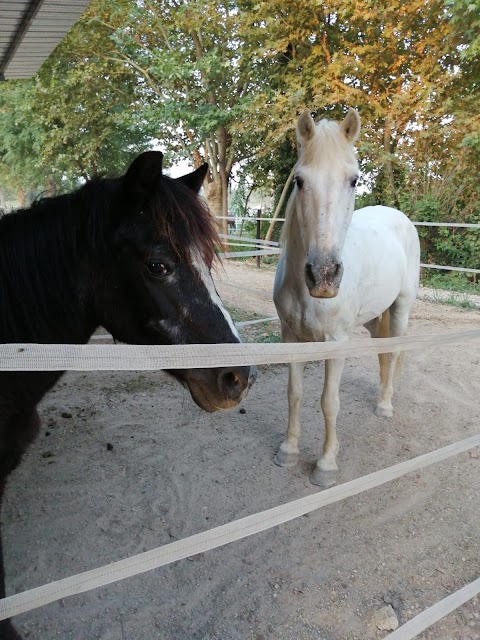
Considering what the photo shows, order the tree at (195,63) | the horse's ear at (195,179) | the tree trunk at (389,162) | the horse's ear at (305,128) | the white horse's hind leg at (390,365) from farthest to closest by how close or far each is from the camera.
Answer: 1. the tree at (195,63)
2. the tree trunk at (389,162)
3. the white horse's hind leg at (390,365)
4. the horse's ear at (305,128)
5. the horse's ear at (195,179)

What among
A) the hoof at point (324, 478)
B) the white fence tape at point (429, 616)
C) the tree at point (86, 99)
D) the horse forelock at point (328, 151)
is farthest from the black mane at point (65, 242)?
the tree at point (86, 99)

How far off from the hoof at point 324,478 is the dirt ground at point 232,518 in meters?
0.06

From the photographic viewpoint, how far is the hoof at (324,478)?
110 inches

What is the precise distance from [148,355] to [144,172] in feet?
2.02

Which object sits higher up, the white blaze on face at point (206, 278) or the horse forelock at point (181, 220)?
the horse forelock at point (181, 220)

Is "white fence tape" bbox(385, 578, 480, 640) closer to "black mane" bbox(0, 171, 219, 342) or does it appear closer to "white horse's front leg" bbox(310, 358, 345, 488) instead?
"white horse's front leg" bbox(310, 358, 345, 488)

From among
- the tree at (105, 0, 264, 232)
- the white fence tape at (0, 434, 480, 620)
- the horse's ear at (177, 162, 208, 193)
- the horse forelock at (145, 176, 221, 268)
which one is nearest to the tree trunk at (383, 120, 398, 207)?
the tree at (105, 0, 264, 232)

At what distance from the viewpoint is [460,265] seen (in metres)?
9.91

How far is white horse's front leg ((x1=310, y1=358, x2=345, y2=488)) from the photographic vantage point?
107 inches

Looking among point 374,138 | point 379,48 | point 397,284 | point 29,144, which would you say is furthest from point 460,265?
point 29,144

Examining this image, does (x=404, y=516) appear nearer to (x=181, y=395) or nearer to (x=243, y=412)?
(x=243, y=412)

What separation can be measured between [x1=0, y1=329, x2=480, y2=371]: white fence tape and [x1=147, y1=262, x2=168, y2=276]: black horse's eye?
0.39 m

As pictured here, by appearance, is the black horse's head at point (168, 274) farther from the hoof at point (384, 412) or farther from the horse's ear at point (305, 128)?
the hoof at point (384, 412)

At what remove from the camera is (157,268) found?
1366 mm
